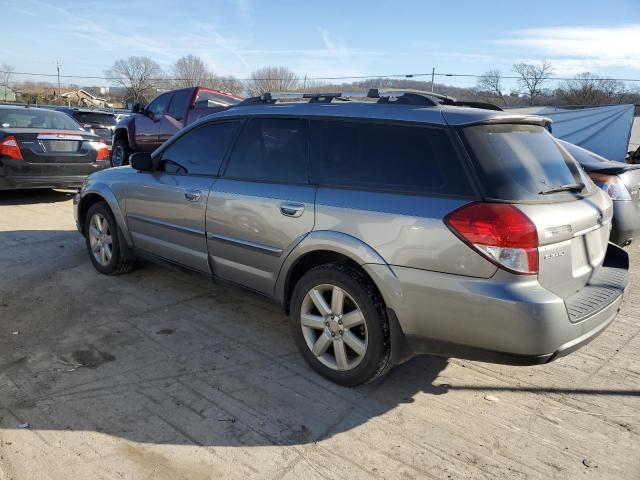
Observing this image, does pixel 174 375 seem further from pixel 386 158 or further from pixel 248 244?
pixel 386 158

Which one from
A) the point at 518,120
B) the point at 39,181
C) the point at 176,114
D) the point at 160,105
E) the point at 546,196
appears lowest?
the point at 39,181

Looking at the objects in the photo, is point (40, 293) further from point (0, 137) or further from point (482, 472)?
point (0, 137)

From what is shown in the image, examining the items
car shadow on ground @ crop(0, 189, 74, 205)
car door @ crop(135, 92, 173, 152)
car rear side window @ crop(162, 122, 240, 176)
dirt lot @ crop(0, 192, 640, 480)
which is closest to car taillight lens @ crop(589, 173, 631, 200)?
dirt lot @ crop(0, 192, 640, 480)

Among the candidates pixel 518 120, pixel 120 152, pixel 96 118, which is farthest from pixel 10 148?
pixel 96 118

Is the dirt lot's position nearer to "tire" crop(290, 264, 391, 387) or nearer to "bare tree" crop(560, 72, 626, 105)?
"tire" crop(290, 264, 391, 387)

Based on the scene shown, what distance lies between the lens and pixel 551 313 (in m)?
2.54

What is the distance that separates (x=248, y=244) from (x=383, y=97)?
1.37m

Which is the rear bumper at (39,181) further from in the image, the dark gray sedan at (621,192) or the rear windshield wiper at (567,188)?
the rear windshield wiper at (567,188)

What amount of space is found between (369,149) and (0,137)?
711 cm

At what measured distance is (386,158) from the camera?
9.98 ft

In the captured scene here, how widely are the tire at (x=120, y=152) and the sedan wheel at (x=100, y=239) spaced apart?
25.5 feet

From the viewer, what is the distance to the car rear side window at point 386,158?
110 inches

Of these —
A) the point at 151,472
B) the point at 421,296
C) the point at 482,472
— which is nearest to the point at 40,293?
the point at 151,472

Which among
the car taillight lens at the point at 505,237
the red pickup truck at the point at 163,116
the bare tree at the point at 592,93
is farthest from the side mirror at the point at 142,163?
the bare tree at the point at 592,93
